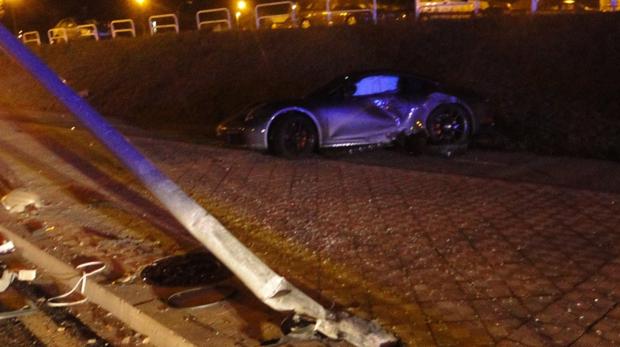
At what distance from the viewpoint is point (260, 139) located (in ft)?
38.0

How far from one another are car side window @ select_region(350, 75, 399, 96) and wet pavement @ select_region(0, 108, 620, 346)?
93 centimetres

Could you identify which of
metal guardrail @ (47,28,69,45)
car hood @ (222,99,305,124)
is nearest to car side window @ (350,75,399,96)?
car hood @ (222,99,305,124)

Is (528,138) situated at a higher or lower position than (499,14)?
lower

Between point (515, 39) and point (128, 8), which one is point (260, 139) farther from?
point (128, 8)

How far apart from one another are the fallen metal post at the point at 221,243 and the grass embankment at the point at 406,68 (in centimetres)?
722

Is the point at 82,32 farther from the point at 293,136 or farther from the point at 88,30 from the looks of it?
the point at 293,136

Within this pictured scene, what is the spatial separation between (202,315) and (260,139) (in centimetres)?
596

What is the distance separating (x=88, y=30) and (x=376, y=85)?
21933 millimetres

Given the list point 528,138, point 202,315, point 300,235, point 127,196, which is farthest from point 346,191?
point 528,138

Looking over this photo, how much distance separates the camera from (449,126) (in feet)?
40.2

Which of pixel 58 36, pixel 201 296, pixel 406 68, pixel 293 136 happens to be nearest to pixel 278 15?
pixel 406 68

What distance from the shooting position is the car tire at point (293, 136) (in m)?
11.5

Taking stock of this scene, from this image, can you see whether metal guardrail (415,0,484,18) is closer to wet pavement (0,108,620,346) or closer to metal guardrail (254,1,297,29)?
metal guardrail (254,1,297,29)

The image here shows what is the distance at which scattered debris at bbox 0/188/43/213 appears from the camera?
922 cm
